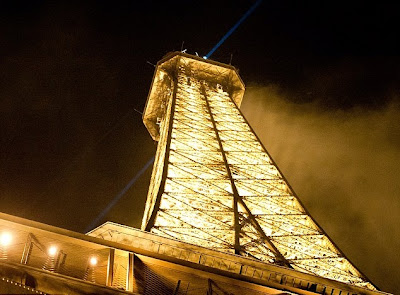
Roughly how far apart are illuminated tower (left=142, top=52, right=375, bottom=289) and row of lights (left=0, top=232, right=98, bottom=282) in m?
7.45

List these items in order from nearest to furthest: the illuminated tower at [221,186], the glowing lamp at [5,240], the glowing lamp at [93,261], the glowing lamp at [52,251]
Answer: the glowing lamp at [5,240], the glowing lamp at [52,251], the glowing lamp at [93,261], the illuminated tower at [221,186]

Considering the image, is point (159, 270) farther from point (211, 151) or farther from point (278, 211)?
point (211, 151)

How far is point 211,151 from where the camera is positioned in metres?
29.6

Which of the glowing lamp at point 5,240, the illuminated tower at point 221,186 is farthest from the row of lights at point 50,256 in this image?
the illuminated tower at point 221,186

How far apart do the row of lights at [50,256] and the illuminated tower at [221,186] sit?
745 cm

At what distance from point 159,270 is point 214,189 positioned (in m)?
13.8

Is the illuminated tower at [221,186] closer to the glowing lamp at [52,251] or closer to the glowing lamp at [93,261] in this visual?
the glowing lamp at [93,261]

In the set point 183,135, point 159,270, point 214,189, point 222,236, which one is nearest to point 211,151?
point 183,135

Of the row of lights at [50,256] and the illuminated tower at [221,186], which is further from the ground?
the illuminated tower at [221,186]

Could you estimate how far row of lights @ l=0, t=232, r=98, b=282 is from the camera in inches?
363

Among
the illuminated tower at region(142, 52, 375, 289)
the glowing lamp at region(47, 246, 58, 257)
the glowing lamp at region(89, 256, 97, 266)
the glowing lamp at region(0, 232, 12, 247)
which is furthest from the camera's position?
the illuminated tower at region(142, 52, 375, 289)

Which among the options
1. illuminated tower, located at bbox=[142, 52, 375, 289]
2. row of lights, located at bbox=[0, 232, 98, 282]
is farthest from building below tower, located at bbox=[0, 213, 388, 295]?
illuminated tower, located at bbox=[142, 52, 375, 289]

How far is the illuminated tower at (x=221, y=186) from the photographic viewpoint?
61.2ft

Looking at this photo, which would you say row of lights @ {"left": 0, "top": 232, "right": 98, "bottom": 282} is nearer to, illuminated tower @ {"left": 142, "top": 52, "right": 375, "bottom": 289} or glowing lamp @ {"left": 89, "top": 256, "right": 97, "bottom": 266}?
glowing lamp @ {"left": 89, "top": 256, "right": 97, "bottom": 266}
